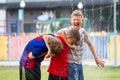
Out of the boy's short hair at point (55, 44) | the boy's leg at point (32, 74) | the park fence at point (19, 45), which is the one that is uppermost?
the boy's short hair at point (55, 44)

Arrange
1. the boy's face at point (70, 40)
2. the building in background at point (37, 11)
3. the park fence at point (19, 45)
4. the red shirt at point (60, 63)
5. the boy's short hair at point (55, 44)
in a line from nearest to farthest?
the boy's short hair at point (55, 44), the boy's face at point (70, 40), the red shirt at point (60, 63), the park fence at point (19, 45), the building in background at point (37, 11)

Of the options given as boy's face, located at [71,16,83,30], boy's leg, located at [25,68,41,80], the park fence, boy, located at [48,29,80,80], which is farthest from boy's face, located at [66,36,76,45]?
the park fence

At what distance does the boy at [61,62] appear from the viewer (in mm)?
6176

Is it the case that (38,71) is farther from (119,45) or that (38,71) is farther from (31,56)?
(119,45)

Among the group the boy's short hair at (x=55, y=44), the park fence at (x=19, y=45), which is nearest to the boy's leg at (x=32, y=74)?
the boy's short hair at (x=55, y=44)

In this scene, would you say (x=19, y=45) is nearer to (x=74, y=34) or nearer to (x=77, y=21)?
(x=77, y=21)

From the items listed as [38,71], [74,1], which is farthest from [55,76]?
[74,1]

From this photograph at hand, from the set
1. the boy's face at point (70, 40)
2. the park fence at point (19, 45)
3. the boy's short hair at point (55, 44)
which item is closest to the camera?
the boy's short hair at point (55, 44)

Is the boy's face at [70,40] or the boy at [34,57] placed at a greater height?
the boy's face at [70,40]

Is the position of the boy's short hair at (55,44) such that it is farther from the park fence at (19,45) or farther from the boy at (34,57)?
the park fence at (19,45)

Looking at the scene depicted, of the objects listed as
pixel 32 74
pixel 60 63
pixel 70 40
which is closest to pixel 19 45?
pixel 32 74

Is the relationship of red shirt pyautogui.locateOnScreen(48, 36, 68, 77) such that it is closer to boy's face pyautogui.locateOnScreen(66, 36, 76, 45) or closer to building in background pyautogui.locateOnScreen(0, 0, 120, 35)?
boy's face pyautogui.locateOnScreen(66, 36, 76, 45)

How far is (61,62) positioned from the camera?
6.30 metres

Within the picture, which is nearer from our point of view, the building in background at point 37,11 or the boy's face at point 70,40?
the boy's face at point 70,40
